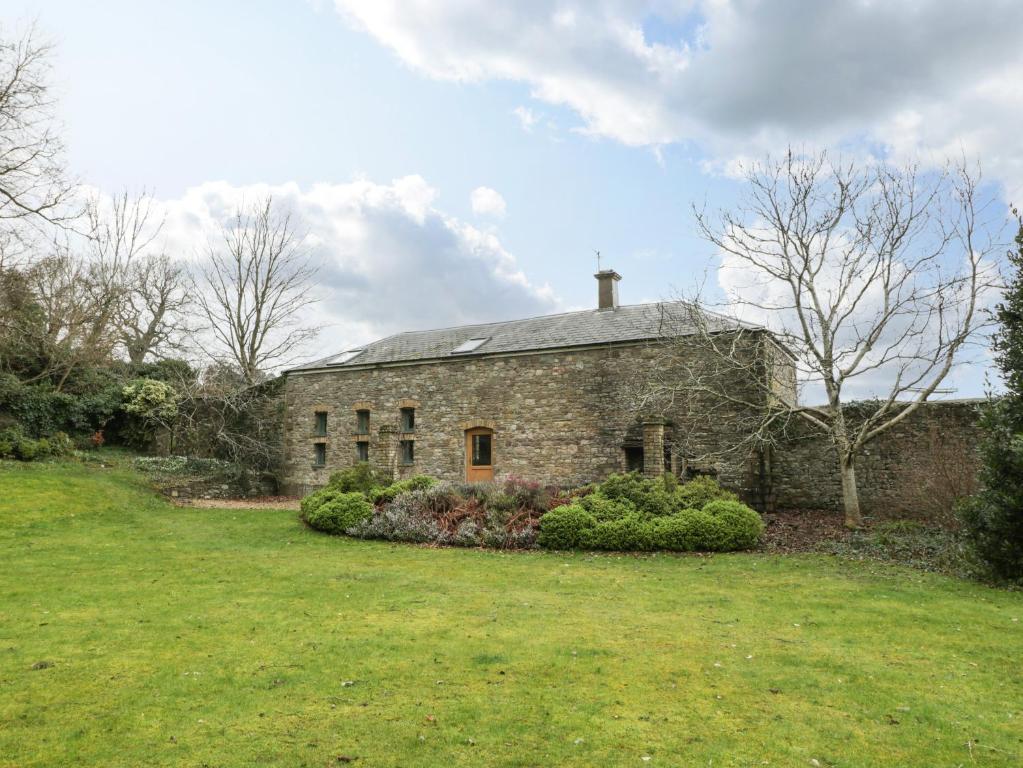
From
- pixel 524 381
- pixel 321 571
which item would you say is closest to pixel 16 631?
pixel 321 571

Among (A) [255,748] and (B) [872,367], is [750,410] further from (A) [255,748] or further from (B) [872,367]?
(A) [255,748]

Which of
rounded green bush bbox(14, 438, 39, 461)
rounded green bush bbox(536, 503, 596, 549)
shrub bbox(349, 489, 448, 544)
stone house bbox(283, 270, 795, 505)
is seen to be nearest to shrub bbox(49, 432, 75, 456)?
rounded green bush bbox(14, 438, 39, 461)

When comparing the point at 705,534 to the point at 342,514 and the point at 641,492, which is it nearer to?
the point at 641,492

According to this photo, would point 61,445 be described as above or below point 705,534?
above

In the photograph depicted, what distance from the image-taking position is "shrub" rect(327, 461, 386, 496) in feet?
50.4

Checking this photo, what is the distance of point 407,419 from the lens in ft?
69.4

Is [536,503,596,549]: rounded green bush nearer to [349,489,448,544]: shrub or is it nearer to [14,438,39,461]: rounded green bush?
[349,489,448,544]: shrub

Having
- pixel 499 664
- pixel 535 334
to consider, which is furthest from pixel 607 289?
pixel 499 664

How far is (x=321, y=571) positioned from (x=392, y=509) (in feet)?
13.4

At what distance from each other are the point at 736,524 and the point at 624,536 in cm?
201

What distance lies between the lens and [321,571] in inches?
388

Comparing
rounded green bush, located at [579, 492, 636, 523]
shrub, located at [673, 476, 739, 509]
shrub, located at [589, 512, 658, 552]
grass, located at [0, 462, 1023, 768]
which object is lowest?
grass, located at [0, 462, 1023, 768]

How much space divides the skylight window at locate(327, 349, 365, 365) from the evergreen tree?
18645 mm

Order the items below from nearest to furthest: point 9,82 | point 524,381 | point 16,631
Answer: point 16,631
point 9,82
point 524,381
